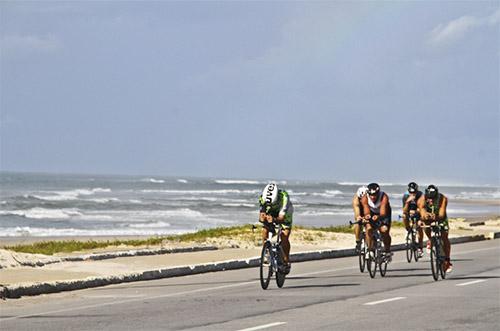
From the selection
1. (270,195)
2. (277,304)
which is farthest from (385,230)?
(277,304)

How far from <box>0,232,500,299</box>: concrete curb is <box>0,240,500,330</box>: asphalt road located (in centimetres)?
29

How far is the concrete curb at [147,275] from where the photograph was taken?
1833 cm

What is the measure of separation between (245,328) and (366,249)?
30.3 ft

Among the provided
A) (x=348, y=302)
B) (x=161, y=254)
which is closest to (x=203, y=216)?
(x=161, y=254)

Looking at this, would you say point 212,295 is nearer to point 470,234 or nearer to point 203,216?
point 470,234

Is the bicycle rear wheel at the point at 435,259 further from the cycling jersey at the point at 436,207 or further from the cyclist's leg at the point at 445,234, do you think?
the cycling jersey at the point at 436,207

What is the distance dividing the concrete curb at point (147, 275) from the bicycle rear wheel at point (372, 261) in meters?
3.54

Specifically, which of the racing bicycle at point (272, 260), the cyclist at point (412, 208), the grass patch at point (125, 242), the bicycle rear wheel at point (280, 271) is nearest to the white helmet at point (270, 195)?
the racing bicycle at point (272, 260)

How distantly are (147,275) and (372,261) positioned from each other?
4.44 metres

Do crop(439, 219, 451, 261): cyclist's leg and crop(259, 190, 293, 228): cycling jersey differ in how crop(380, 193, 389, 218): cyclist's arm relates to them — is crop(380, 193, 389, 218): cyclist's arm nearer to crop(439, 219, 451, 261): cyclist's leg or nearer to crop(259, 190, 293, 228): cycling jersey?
crop(439, 219, 451, 261): cyclist's leg

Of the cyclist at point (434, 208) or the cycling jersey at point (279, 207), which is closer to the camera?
the cycling jersey at point (279, 207)

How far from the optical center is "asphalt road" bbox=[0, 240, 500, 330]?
46.4 feet

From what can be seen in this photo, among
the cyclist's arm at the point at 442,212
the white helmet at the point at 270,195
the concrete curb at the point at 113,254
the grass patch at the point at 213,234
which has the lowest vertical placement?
the concrete curb at the point at 113,254

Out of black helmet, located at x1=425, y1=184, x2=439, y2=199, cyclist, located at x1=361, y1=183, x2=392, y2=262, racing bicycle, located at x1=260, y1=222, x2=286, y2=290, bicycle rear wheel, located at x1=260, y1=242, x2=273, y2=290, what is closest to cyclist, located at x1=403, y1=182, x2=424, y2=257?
cyclist, located at x1=361, y1=183, x2=392, y2=262
